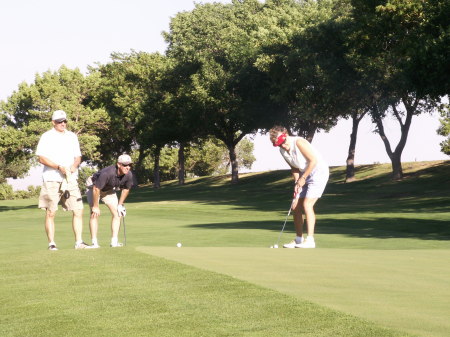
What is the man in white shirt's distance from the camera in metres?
15.8

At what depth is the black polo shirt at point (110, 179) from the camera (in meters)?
16.6

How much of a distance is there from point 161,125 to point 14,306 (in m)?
72.7

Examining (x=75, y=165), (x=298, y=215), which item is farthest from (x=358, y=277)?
(x=75, y=165)

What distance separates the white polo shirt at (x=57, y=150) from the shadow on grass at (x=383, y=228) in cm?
1103

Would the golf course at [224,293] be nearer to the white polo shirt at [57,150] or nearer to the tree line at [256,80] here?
the white polo shirt at [57,150]

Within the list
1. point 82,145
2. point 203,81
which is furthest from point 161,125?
point 82,145

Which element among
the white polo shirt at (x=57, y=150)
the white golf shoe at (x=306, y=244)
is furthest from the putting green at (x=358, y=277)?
the white polo shirt at (x=57, y=150)

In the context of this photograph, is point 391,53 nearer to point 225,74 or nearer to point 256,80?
point 256,80

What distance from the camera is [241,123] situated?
7519 centimetres

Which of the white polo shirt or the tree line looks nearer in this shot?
the white polo shirt

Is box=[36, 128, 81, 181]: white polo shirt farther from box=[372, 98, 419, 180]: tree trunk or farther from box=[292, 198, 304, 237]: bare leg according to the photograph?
box=[372, 98, 419, 180]: tree trunk

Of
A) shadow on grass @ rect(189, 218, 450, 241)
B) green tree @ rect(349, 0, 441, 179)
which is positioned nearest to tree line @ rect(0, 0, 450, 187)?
green tree @ rect(349, 0, 441, 179)

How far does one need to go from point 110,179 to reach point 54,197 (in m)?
1.23

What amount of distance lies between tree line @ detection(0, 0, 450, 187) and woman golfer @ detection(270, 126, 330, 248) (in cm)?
2158
